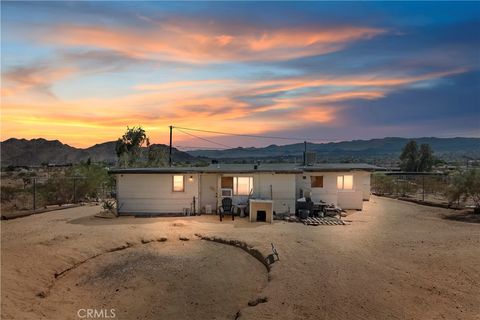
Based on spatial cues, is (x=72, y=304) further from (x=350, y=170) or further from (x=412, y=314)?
(x=350, y=170)

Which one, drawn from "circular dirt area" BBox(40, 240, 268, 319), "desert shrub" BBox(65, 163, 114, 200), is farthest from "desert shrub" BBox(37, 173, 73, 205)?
"circular dirt area" BBox(40, 240, 268, 319)

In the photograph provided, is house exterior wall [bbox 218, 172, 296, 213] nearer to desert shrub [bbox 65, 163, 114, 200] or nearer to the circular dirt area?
the circular dirt area

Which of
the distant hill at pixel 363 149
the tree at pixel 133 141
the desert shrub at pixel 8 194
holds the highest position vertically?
the distant hill at pixel 363 149

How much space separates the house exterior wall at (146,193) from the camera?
19.2m

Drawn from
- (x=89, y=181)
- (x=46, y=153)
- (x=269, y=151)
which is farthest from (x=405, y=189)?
(x=269, y=151)

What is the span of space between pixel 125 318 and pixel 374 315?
5.48m

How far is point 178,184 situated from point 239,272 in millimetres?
9568

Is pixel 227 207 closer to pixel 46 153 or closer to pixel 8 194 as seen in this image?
pixel 8 194

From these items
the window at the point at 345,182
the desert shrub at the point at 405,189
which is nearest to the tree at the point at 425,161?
the desert shrub at the point at 405,189

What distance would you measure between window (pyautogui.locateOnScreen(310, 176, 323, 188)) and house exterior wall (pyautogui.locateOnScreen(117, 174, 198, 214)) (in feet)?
22.1

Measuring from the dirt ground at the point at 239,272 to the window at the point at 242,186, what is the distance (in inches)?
142

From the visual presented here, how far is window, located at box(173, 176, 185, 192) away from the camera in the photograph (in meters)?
19.3

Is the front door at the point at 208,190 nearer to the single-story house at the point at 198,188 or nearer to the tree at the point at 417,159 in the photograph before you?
the single-story house at the point at 198,188

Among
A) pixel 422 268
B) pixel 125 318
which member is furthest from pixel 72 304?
pixel 422 268
